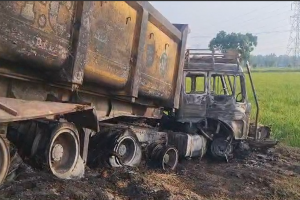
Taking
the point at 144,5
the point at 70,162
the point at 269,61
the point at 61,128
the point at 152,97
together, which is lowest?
the point at 70,162

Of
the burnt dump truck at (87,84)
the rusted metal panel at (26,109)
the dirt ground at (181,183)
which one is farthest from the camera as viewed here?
the dirt ground at (181,183)

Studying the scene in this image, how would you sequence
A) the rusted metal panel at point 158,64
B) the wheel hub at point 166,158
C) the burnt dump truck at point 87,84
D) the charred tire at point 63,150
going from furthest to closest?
the wheel hub at point 166,158
the rusted metal panel at point 158,64
the charred tire at point 63,150
the burnt dump truck at point 87,84

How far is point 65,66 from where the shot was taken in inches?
185

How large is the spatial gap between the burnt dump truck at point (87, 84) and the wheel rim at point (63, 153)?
12 millimetres

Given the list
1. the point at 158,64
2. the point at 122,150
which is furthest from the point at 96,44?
the point at 122,150

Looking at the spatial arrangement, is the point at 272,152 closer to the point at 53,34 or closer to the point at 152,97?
the point at 152,97

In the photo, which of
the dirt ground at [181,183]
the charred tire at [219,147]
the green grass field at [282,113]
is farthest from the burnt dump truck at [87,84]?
the green grass field at [282,113]

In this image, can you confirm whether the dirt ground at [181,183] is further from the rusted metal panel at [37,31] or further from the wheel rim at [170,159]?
the rusted metal panel at [37,31]

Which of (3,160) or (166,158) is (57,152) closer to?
(3,160)

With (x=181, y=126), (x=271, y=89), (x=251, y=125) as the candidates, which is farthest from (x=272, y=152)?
(x=271, y=89)

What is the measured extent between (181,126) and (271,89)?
16.9 metres

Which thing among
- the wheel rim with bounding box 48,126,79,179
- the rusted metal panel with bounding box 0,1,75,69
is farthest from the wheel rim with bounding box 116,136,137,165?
the rusted metal panel with bounding box 0,1,75,69

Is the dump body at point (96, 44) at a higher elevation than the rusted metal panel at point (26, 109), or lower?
higher

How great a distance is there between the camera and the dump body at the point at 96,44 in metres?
3.97
